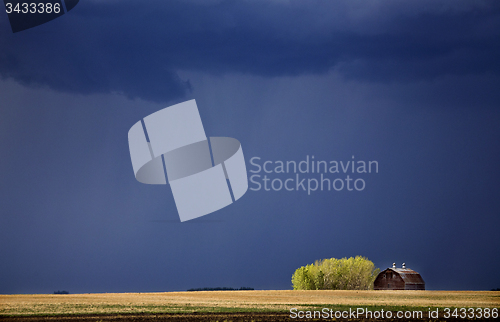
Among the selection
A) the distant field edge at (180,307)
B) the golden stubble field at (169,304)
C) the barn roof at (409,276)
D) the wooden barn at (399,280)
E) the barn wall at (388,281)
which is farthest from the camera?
the barn wall at (388,281)

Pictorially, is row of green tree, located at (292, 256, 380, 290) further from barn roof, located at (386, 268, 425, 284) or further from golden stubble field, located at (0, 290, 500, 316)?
golden stubble field, located at (0, 290, 500, 316)

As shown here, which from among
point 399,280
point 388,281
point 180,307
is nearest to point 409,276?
point 399,280

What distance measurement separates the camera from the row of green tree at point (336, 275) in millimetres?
52281

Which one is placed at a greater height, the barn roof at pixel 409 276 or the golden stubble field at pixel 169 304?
the barn roof at pixel 409 276

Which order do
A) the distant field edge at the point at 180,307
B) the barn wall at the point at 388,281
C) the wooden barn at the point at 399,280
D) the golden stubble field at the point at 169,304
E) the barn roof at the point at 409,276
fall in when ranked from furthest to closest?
the barn wall at the point at 388,281 → the barn roof at the point at 409,276 → the wooden barn at the point at 399,280 → the golden stubble field at the point at 169,304 → the distant field edge at the point at 180,307

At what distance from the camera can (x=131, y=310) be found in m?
25.3

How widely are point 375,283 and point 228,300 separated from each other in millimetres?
28017

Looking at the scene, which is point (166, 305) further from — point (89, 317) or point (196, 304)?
point (89, 317)

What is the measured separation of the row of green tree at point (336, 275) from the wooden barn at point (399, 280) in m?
1.58

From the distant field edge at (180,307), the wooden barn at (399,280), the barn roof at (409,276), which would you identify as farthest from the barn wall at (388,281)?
the distant field edge at (180,307)

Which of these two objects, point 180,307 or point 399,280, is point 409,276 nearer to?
point 399,280

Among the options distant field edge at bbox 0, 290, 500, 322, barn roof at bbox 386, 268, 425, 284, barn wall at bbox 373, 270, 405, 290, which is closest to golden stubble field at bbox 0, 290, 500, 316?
distant field edge at bbox 0, 290, 500, 322

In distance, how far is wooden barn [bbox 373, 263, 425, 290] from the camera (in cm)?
4906

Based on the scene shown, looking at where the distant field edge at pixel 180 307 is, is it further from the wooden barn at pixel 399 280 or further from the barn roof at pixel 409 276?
A: the barn roof at pixel 409 276
